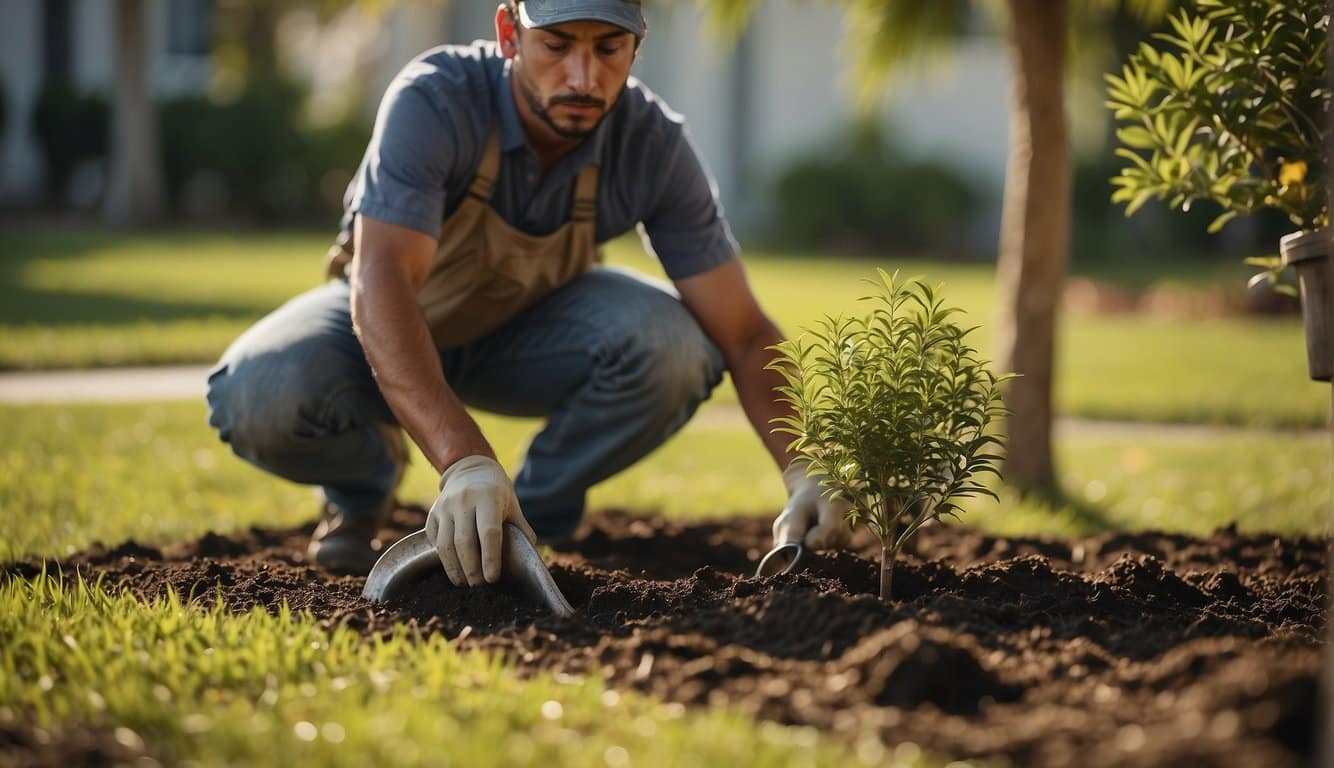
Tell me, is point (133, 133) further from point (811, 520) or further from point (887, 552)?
point (887, 552)

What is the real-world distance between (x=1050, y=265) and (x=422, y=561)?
9.73 feet

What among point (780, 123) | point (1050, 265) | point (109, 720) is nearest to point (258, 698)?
point (109, 720)

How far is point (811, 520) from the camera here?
3352 mm

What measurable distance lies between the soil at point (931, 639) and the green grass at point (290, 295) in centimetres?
400

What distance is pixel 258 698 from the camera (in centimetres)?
224

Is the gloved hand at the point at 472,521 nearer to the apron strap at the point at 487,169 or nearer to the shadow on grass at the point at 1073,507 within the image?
the apron strap at the point at 487,169

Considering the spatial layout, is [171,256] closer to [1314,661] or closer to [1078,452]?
[1078,452]

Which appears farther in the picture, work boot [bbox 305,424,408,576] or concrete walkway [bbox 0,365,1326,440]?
concrete walkway [bbox 0,365,1326,440]

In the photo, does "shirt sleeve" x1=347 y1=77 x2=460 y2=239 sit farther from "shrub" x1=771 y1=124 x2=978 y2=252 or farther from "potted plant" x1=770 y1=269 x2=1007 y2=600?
"shrub" x1=771 y1=124 x2=978 y2=252

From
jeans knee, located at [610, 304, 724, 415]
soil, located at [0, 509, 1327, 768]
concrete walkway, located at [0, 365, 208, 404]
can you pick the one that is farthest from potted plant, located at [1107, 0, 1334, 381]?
concrete walkway, located at [0, 365, 208, 404]

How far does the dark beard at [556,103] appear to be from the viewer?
344 centimetres

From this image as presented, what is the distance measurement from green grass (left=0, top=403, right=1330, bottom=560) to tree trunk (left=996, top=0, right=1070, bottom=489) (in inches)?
11.9

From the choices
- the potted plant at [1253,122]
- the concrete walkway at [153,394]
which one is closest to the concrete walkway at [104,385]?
the concrete walkway at [153,394]

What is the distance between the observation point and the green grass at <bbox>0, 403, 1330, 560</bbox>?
428 cm
